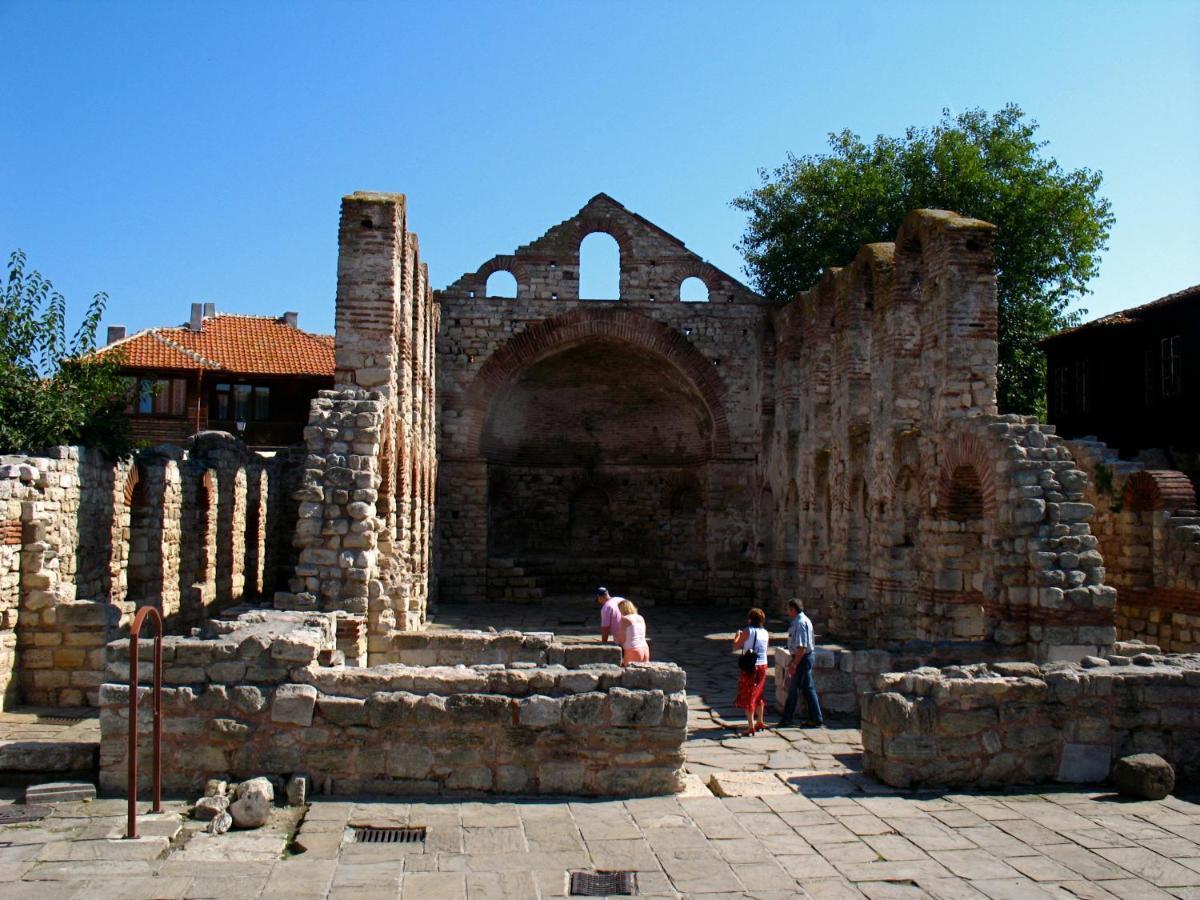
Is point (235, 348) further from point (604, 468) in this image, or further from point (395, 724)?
point (395, 724)

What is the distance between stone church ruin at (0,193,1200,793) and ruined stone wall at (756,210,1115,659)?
5 centimetres

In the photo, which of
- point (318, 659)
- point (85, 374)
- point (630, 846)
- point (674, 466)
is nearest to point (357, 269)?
point (85, 374)

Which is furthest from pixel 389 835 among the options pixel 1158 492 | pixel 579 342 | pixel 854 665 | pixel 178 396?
pixel 178 396

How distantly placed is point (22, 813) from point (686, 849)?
3862 millimetres

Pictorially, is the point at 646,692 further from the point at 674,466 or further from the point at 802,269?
the point at 802,269

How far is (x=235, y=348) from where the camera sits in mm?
29859

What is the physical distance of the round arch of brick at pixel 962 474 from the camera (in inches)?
470

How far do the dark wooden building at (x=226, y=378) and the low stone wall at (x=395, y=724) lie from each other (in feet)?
72.6

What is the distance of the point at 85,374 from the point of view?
12.6 m

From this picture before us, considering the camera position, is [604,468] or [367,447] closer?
[367,447]

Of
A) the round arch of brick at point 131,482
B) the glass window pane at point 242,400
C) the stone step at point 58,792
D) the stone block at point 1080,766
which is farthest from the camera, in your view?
the glass window pane at point 242,400

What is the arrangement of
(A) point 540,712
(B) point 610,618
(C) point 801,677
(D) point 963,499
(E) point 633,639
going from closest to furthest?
1. (A) point 540,712
2. (C) point 801,677
3. (E) point 633,639
4. (B) point 610,618
5. (D) point 963,499

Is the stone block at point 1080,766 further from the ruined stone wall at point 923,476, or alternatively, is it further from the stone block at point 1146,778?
the ruined stone wall at point 923,476

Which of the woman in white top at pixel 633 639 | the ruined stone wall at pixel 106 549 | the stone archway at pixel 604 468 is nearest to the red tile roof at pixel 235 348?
the stone archway at pixel 604 468
